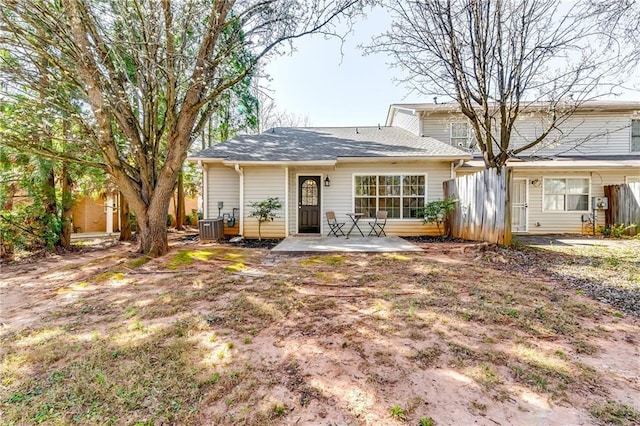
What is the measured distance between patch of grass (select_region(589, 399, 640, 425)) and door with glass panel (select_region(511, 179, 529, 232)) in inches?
405

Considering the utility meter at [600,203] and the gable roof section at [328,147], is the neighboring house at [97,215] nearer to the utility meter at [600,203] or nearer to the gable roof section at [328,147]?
the gable roof section at [328,147]

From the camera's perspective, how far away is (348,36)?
686 cm

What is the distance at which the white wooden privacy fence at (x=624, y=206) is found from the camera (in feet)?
29.2

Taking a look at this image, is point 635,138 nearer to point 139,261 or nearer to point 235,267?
point 235,267

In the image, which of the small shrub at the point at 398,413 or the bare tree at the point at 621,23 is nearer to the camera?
the small shrub at the point at 398,413

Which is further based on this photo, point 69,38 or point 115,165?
point 115,165

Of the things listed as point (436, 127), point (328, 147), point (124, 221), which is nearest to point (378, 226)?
point (328, 147)

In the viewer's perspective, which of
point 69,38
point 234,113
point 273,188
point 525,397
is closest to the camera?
point 525,397

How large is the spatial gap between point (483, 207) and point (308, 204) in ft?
17.8

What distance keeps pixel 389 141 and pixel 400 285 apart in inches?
308

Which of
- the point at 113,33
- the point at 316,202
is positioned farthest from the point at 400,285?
the point at 113,33

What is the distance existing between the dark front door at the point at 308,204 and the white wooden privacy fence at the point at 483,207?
4496 mm

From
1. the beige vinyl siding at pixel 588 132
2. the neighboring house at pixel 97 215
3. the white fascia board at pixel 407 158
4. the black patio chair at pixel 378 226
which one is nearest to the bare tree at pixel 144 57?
the white fascia board at pixel 407 158

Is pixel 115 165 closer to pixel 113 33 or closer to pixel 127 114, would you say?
pixel 127 114
